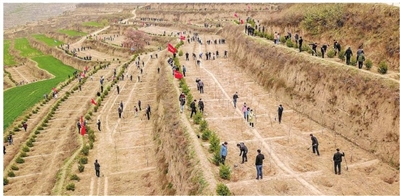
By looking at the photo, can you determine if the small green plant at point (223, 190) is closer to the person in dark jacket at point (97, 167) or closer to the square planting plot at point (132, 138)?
the person in dark jacket at point (97, 167)

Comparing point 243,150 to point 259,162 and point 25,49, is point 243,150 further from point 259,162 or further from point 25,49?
point 25,49

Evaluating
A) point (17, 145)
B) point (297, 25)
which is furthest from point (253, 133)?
point (17, 145)

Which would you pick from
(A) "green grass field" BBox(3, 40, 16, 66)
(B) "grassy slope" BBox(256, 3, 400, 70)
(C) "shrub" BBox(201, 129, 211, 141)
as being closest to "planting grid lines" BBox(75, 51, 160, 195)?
(C) "shrub" BBox(201, 129, 211, 141)

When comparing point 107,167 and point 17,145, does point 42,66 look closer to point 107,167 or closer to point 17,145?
point 17,145

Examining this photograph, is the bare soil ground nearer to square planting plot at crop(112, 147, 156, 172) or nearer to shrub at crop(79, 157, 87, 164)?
square planting plot at crop(112, 147, 156, 172)

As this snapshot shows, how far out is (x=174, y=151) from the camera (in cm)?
3059

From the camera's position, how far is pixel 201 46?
77688 mm

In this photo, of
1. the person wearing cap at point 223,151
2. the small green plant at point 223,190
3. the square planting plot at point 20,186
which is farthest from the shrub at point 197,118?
the square planting plot at point 20,186

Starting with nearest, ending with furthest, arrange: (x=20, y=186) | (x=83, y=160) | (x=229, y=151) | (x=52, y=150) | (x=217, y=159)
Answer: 1. (x=217, y=159)
2. (x=229, y=151)
3. (x=20, y=186)
4. (x=83, y=160)
5. (x=52, y=150)

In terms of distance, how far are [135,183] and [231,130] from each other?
28.9ft

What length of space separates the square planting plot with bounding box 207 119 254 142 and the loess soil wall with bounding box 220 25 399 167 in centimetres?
638

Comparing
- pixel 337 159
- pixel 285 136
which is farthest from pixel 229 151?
pixel 337 159

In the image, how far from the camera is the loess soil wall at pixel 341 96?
26.1m

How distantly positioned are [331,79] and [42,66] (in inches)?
3542
